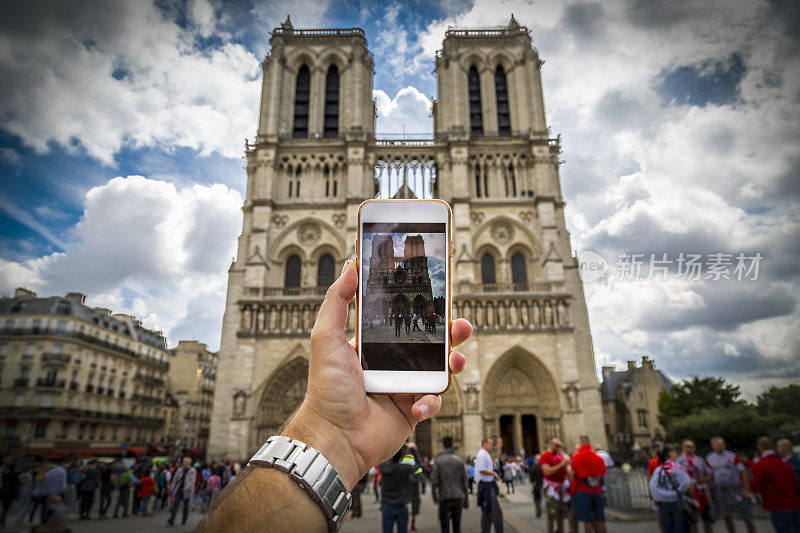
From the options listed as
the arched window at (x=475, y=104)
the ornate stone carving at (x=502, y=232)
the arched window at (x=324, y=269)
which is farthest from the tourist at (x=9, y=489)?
the arched window at (x=475, y=104)

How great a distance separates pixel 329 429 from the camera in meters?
1.49

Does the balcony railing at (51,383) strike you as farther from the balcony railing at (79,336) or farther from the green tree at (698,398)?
the green tree at (698,398)

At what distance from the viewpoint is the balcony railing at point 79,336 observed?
16.7 metres

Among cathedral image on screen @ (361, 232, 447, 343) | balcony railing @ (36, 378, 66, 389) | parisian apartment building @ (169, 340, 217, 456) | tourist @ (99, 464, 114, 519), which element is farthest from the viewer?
parisian apartment building @ (169, 340, 217, 456)

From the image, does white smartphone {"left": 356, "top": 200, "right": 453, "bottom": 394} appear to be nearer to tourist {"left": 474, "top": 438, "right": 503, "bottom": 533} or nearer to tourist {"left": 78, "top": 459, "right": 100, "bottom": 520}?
tourist {"left": 474, "top": 438, "right": 503, "bottom": 533}

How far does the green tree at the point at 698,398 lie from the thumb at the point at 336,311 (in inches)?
1189

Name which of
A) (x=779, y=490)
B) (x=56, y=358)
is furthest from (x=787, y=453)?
(x=56, y=358)

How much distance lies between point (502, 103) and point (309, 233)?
42.1 ft

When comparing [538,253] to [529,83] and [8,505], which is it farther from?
[8,505]

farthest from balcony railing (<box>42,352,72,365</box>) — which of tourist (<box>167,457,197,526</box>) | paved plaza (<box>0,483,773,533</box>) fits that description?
tourist (<box>167,457,197,526</box>)

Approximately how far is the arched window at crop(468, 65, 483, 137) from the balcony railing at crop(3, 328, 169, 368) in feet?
70.6

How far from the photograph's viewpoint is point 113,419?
81.4 ft

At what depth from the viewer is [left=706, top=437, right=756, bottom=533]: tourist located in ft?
20.6

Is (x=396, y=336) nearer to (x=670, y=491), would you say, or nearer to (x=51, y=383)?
(x=670, y=491)
